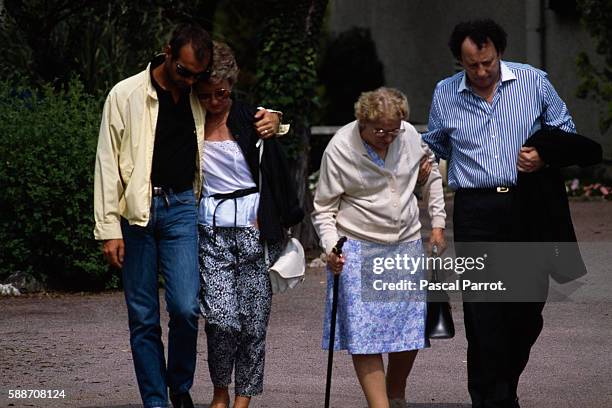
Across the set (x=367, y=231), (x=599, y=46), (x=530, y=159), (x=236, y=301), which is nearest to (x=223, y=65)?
(x=367, y=231)

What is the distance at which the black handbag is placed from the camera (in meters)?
5.90

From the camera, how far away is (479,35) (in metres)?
5.90

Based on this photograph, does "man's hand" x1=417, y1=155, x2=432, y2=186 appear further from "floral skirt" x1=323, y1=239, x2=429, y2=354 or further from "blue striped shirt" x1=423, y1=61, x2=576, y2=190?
"floral skirt" x1=323, y1=239, x2=429, y2=354

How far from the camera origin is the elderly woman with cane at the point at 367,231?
5887mm

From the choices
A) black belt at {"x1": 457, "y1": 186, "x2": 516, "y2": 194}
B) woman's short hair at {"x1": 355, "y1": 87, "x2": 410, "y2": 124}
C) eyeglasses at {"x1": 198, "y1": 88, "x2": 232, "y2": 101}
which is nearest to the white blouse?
eyeglasses at {"x1": 198, "y1": 88, "x2": 232, "y2": 101}

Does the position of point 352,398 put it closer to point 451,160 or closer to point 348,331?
point 348,331

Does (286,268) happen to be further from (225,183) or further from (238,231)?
(225,183)

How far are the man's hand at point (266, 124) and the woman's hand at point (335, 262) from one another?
0.64 m

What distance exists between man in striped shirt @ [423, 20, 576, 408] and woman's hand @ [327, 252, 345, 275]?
2.07 feet

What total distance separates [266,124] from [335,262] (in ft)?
2.37

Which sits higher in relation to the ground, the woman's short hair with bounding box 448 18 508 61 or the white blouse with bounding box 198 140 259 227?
the woman's short hair with bounding box 448 18 508 61

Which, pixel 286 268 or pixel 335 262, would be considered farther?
pixel 286 268

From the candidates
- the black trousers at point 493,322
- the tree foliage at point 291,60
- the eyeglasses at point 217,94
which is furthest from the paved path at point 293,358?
the tree foliage at point 291,60

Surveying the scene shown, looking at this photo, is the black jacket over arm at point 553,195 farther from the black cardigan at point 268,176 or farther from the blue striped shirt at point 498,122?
the black cardigan at point 268,176
